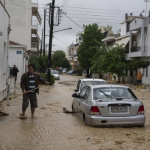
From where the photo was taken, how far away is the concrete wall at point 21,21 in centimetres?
3869

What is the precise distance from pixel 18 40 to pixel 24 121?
3076 cm

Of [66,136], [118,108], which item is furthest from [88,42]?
[66,136]

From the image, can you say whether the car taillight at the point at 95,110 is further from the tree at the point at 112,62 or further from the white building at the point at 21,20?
the white building at the point at 21,20

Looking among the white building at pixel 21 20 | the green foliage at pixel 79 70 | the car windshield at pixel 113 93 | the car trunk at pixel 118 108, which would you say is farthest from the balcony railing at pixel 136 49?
the green foliage at pixel 79 70

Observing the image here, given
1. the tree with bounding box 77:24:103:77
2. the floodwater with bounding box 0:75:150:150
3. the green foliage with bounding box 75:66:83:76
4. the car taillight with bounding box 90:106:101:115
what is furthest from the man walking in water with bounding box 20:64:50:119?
the green foliage with bounding box 75:66:83:76

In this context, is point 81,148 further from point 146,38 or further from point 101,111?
Result: point 146,38

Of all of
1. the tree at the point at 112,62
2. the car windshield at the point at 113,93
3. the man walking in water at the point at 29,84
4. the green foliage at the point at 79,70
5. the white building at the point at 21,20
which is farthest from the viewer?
the green foliage at the point at 79,70

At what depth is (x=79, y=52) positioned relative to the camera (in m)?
51.1

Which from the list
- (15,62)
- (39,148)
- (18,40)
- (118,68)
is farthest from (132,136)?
(18,40)

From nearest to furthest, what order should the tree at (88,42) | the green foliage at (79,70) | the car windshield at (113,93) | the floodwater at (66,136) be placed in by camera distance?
the floodwater at (66,136) < the car windshield at (113,93) < the tree at (88,42) < the green foliage at (79,70)

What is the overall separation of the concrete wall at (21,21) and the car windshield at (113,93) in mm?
31184

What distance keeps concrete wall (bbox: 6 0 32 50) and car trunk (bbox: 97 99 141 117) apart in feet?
105

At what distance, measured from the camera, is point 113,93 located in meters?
8.56

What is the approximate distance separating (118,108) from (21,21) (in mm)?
33626
